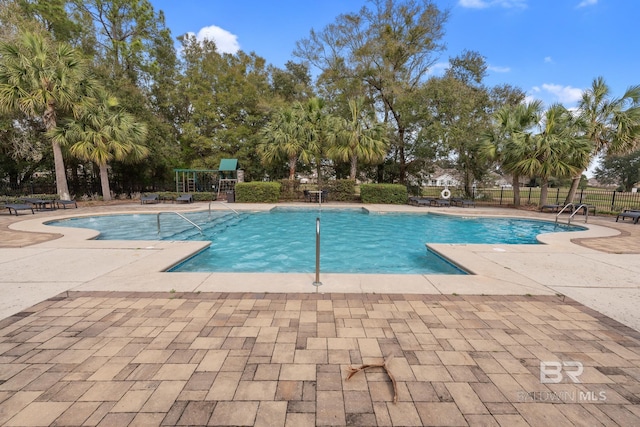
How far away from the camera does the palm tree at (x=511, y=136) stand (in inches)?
577

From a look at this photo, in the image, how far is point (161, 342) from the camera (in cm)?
262

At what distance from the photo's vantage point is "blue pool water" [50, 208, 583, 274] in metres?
6.50

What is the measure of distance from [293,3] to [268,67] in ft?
36.5

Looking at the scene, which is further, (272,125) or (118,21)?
(118,21)

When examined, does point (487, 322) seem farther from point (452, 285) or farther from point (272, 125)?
point (272, 125)

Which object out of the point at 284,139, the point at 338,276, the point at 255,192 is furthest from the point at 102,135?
the point at 338,276

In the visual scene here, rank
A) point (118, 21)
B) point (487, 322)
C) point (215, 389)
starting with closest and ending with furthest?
point (215, 389) → point (487, 322) → point (118, 21)

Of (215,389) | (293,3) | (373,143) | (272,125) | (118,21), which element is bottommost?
(215,389)

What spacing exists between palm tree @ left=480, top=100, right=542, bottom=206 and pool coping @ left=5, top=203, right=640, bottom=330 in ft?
33.6

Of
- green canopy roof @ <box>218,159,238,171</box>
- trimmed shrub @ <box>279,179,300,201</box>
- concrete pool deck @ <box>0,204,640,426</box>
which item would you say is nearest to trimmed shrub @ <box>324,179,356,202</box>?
trimmed shrub @ <box>279,179,300,201</box>

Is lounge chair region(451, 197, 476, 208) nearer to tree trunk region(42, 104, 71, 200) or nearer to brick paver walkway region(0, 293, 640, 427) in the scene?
brick paver walkway region(0, 293, 640, 427)

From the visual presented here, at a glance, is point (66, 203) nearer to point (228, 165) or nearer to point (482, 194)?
point (228, 165)

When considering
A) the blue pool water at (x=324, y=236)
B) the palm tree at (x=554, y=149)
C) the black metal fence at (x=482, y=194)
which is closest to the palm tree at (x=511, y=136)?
the palm tree at (x=554, y=149)

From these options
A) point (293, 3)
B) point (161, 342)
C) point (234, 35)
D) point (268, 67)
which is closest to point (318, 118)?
point (293, 3)
